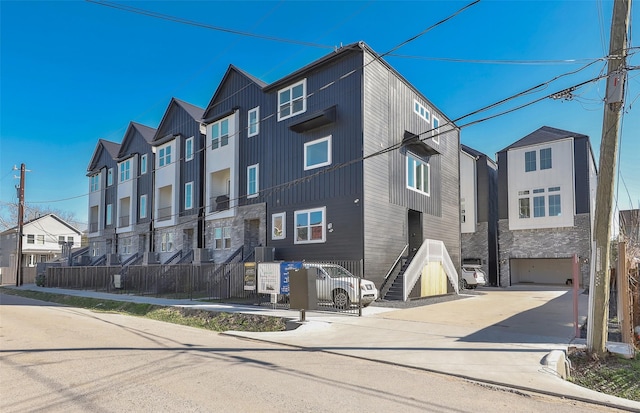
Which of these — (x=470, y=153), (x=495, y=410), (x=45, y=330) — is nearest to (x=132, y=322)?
(x=45, y=330)

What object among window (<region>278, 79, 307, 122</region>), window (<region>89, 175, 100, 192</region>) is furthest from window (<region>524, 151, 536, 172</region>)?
window (<region>89, 175, 100, 192</region>)

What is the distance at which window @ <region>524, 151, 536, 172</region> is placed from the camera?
32.4m

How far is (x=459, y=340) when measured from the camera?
30.6 feet

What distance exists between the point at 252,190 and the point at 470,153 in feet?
68.9

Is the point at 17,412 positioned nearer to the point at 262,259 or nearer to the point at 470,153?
the point at 262,259

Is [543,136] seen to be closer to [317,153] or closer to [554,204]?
[554,204]

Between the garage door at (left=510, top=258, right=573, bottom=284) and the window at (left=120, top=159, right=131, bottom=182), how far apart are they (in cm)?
3246

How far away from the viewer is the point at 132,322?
13.3 metres

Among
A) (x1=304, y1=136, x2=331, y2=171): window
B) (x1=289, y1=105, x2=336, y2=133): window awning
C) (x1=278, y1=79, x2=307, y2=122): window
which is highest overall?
(x1=278, y1=79, x2=307, y2=122): window

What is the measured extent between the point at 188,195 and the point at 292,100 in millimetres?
11363

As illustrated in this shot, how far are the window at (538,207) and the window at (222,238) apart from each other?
22.7 metres

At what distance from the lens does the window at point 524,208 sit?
32.5 m

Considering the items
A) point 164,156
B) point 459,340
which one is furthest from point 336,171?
point 164,156

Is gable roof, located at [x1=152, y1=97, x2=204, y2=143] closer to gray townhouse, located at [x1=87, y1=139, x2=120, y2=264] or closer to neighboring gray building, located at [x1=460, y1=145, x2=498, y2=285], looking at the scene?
gray townhouse, located at [x1=87, y1=139, x2=120, y2=264]
